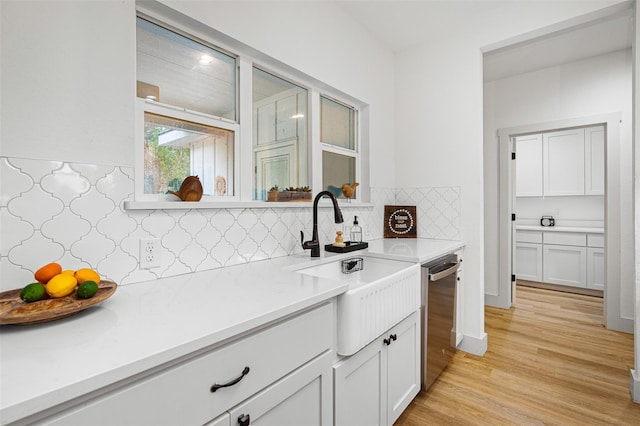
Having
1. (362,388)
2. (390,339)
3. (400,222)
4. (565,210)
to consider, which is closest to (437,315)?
(390,339)

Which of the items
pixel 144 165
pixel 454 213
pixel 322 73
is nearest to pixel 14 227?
pixel 144 165

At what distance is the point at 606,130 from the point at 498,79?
1264 millimetres

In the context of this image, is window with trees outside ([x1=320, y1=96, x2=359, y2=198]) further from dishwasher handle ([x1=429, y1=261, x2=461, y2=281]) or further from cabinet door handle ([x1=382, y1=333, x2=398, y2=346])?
cabinet door handle ([x1=382, y1=333, x2=398, y2=346])

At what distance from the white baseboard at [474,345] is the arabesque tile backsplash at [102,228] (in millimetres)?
1853

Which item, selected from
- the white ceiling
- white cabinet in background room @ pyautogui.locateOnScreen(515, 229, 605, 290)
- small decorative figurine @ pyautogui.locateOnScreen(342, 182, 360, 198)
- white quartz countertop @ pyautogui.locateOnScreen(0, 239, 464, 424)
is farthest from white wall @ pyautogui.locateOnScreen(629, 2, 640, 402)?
white cabinet in background room @ pyautogui.locateOnScreen(515, 229, 605, 290)

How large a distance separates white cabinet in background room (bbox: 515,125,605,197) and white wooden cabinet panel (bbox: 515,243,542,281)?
2.71 feet

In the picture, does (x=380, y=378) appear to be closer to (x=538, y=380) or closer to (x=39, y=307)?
(x=39, y=307)

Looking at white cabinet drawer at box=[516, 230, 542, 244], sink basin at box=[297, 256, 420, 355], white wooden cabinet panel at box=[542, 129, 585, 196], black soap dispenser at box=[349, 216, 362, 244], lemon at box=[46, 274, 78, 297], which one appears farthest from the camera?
white cabinet drawer at box=[516, 230, 542, 244]

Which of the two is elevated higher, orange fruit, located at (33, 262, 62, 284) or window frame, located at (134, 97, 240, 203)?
window frame, located at (134, 97, 240, 203)

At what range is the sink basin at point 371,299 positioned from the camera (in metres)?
1.23

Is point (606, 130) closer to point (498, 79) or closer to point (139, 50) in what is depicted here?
point (498, 79)

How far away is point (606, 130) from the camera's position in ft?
10.3

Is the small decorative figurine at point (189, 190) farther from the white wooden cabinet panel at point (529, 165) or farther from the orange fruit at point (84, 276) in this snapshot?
the white wooden cabinet panel at point (529, 165)

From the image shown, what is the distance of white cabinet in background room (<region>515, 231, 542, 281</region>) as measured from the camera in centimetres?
455
